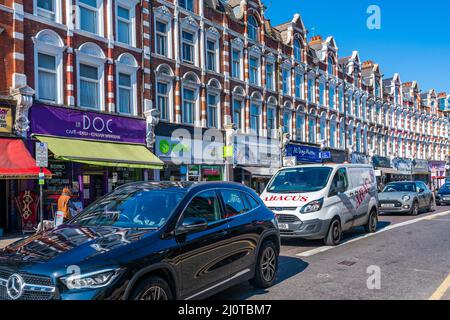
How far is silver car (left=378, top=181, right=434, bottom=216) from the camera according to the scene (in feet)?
57.2

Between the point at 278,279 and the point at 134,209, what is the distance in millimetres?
2928

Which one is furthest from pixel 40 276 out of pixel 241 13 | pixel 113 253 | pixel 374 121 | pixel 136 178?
pixel 374 121

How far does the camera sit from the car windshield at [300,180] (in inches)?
404

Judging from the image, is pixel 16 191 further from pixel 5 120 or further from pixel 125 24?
pixel 125 24

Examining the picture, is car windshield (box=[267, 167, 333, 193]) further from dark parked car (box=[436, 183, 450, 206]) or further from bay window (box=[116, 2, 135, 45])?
dark parked car (box=[436, 183, 450, 206])

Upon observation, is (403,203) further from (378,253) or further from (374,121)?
(374,121)

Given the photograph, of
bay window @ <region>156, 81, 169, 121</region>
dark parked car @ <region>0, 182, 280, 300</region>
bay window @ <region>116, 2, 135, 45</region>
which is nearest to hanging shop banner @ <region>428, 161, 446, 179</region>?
bay window @ <region>156, 81, 169, 121</region>

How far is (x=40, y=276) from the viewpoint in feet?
11.9

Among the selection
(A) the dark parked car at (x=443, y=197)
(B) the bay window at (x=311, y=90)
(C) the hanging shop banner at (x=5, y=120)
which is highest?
(B) the bay window at (x=311, y=90)

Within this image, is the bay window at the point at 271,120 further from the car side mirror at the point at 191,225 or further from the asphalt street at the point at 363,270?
the car side mirror at the point at 191,225

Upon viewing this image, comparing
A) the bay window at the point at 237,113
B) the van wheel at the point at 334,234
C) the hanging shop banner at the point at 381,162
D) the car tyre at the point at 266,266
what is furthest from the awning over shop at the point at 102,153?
the hanging shop banner at the point at 381,162

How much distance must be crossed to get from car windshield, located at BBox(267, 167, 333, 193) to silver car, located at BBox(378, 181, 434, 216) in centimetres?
853

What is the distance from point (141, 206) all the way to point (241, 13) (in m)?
22.5

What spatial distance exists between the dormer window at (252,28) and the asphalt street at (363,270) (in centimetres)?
1782
